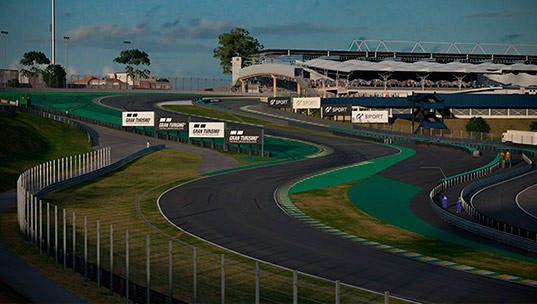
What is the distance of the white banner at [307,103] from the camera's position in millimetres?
117312

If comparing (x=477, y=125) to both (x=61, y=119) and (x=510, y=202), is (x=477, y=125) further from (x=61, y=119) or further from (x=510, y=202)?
(x=61, y=119)

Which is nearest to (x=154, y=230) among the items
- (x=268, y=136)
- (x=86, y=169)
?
(x=86, y=169)

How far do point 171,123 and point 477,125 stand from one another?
6584cm

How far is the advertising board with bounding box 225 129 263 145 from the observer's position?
241ft

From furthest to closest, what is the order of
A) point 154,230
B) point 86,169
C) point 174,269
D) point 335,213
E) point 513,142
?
point 513,142, point 86,169, point 335,213, point 154,230, point 174,269

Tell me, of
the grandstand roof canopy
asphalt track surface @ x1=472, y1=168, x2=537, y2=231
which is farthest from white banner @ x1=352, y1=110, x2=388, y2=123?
asphalt track surface @ x1=472, y1=168, x2=537, y2=231

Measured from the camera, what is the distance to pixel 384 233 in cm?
3438

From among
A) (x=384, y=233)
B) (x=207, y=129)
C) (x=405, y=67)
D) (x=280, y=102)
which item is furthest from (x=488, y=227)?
(x=405, y=67)

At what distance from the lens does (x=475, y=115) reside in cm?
12650

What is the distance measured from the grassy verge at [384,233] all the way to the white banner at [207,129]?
29.2m

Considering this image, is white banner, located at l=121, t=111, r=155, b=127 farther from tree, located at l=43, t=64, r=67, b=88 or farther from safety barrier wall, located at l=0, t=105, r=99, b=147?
tree, located at l=43, t=64, r=67, b=88

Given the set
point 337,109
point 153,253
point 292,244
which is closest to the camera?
point 153,253

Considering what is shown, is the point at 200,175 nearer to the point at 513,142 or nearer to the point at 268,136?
the point at 268,136

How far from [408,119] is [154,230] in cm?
9815
